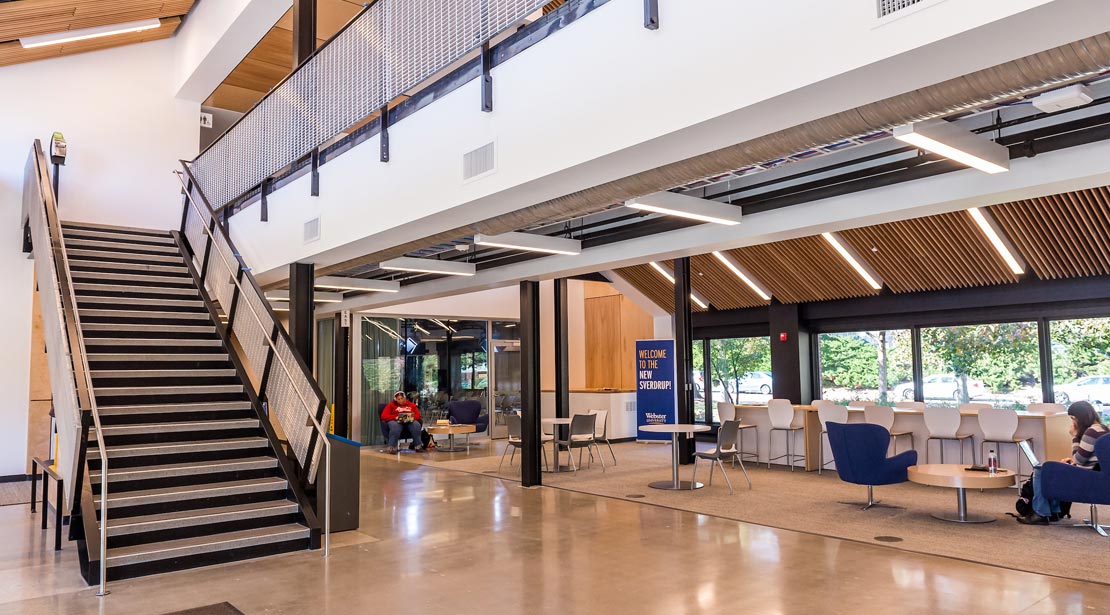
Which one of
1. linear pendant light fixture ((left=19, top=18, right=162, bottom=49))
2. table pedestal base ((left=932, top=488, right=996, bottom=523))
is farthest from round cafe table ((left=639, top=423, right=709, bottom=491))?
linear pendant light fixture ((left=19, top=18, right=162, bottom=49))

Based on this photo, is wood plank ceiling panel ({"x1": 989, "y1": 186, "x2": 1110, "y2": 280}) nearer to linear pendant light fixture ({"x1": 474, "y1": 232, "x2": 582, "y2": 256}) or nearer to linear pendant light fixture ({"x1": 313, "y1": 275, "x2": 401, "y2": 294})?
linear pendant light fixture ({"x1": 474, "y1": 232, "x2": 582, "y2": 256})

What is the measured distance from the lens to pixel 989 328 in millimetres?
11938

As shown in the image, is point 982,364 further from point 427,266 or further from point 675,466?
point 427,266

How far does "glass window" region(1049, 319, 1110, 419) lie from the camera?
10664mm

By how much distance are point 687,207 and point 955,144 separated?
7.29 ft

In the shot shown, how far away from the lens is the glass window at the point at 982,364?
454 inches

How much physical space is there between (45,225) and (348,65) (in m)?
4.33

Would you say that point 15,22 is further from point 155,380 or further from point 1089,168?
point 1089,168

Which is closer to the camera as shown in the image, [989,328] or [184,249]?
[184,249]

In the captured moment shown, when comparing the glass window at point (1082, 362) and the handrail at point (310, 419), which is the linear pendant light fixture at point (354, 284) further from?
the glass window at point (1082, 362)

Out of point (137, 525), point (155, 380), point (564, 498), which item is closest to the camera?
point (137, 525)

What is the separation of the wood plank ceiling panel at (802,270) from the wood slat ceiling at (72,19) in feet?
32.8

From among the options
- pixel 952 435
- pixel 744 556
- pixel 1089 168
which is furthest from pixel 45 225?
pixel 952 435

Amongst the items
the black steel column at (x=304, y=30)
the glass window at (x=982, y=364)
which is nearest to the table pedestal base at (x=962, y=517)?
the glass window at (x=982, y=364)
